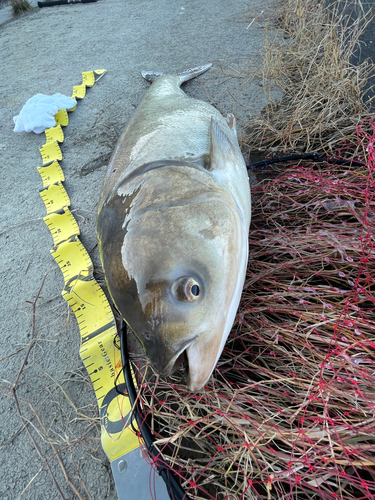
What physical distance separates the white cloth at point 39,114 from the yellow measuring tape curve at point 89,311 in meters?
0.49

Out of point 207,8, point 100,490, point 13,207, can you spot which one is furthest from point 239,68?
point 100,490

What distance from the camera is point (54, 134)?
3861 mm

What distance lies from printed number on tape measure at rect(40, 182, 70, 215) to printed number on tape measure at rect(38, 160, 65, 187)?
0.09m

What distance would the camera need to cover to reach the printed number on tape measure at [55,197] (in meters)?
3.18

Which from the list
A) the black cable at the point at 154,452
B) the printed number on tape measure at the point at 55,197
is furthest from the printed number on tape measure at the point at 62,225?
the black cable at the point at 154,452

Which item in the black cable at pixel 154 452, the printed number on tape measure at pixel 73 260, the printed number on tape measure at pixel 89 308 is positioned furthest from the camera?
the printed number on tape measure at pixel 73 260

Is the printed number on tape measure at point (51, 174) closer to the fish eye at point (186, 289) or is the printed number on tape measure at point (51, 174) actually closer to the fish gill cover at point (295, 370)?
the fish gill cover at point (295, 370)

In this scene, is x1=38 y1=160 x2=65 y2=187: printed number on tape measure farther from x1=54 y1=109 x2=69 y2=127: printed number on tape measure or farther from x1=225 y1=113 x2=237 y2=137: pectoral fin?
x1=225 y1=113 x2=237 y2=137: pectoral fin

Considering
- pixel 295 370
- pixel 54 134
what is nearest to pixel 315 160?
pixel 295 370

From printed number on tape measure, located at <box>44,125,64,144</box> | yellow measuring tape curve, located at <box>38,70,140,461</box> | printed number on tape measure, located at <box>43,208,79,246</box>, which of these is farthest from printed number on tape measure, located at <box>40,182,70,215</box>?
printed number on tape measure, located at <box>44,125,64,144</box>

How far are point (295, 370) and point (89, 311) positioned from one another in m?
1.57

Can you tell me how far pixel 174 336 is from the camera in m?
1.29

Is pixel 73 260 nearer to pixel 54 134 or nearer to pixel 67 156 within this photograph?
pixel 67 156

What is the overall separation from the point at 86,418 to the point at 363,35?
5.18 meters
